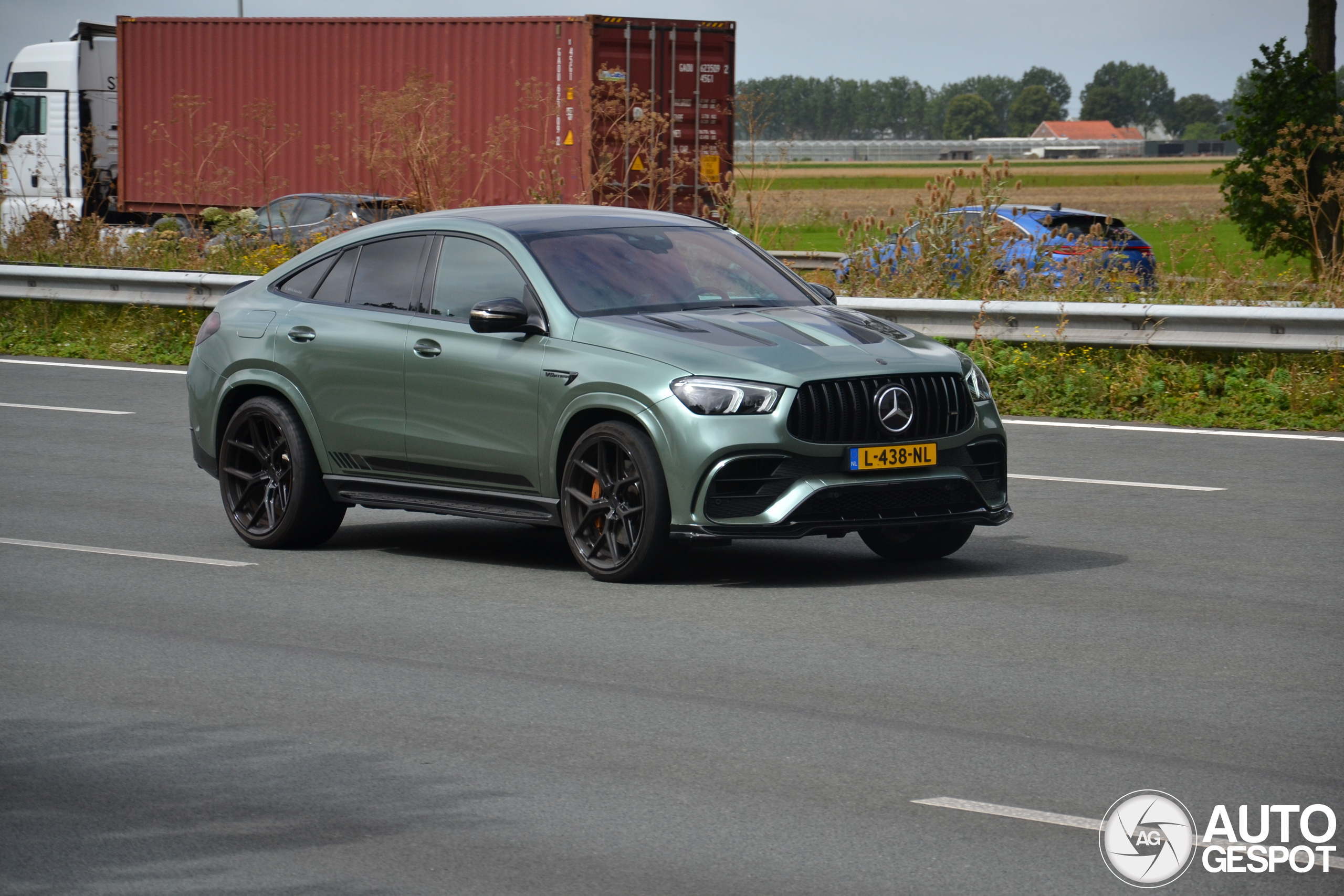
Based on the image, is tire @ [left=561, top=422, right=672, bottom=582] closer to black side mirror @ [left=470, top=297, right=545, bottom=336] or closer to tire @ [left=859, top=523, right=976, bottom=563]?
black side mirror @ [left=470, top=297, right=545, bottom=336]

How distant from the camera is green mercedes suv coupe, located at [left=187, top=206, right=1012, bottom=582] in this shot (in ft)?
26.5

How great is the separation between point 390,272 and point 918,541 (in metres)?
2.96

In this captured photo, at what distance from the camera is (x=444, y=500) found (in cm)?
910

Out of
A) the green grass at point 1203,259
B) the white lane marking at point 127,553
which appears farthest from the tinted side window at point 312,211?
the white lane marking at point 127,553

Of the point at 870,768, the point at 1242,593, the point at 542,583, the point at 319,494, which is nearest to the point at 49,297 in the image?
the point at 319,494

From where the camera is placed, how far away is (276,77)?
31.2 meters

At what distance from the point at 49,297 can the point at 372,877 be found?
16675 millimetres

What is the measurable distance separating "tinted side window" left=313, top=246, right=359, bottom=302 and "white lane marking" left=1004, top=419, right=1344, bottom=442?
6382 mm

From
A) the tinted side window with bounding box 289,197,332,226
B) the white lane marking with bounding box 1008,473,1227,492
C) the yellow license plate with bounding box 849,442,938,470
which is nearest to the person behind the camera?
the yellow license plate with bounding box 849,442,938,470

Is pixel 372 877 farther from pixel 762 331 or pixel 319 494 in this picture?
pixel 319 494

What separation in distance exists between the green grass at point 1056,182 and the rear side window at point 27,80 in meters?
44.8

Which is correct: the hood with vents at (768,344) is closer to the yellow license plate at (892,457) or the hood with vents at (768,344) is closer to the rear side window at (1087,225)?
the yellow license plate at (892,457)

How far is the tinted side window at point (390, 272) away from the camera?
934 centimetres

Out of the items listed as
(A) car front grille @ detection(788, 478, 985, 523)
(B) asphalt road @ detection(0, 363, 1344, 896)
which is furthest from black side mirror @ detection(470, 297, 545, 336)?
(A) car front grille @ detection(788, 478, 985, 523)
